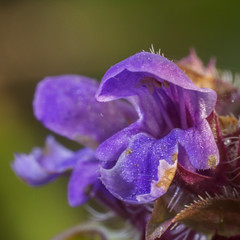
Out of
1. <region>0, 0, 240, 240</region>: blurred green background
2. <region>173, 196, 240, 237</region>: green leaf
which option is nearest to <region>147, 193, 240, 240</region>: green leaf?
<region>173, 196, 240, 237</region>: green leaf

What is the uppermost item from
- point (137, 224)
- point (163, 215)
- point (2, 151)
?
point (163, 215)

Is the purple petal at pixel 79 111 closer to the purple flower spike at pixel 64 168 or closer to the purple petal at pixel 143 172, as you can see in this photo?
the purple flower spike at pixel 64 168

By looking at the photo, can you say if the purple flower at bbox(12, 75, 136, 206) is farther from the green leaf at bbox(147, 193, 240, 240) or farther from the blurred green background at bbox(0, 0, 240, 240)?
the blurred green background at bbox(0, 0, 240, 240)

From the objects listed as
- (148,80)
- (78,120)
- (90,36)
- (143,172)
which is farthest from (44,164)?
(90,36)

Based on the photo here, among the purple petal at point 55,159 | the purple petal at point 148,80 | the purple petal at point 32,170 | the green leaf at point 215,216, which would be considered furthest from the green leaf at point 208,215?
the purple petal at point 32,170

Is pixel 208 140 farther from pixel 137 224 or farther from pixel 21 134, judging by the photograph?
pixel 21 134

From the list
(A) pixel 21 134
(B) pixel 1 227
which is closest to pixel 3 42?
(A) pixel 21 134
